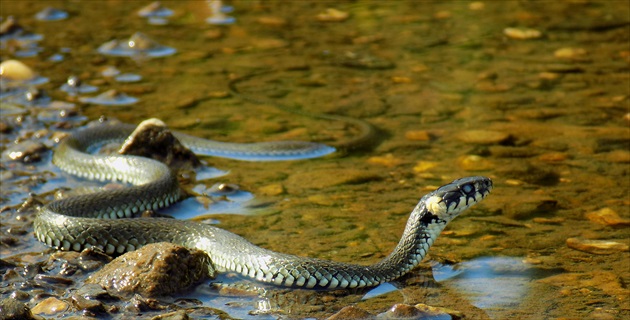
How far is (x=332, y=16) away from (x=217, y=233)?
27.7ft

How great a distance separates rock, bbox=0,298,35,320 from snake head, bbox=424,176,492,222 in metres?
2.95

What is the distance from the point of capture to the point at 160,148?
880 centimetres

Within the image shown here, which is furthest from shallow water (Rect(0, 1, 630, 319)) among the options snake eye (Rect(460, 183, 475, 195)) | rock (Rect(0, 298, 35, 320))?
rock (Rect(0, 298, 35, 320))

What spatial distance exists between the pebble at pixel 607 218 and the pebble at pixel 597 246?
0.43 meters

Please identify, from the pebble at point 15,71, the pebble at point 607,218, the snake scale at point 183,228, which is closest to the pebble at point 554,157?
the pebble at point 607,218

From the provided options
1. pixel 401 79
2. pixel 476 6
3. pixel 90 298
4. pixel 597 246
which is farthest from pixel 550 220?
pixel 476 6

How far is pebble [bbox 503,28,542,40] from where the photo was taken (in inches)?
510

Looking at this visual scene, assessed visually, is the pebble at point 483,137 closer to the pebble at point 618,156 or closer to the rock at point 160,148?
the pebble at point 618,156

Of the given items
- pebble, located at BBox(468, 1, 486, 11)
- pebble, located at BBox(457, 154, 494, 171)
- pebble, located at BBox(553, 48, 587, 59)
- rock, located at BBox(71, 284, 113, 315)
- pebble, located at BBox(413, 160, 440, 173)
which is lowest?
pebble, located at BBox(413, 160, 440, 173)

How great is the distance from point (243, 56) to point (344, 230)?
5990 mm

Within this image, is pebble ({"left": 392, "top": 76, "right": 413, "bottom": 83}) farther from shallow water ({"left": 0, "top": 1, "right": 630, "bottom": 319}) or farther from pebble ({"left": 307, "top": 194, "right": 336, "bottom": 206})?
pebble ({"left": 307, "top": 194, "right": 336, "bottom": 206})

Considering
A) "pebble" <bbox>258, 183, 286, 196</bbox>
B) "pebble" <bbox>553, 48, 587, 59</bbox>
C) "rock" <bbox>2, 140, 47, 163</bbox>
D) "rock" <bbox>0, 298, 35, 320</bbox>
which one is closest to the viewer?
"rock" <bbox>0, 298, 35, 320</bbox>

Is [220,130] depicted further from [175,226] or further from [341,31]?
[341,31]

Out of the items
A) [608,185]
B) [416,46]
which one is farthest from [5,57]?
[608,185]
